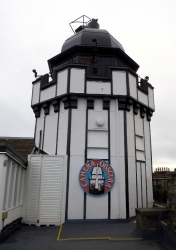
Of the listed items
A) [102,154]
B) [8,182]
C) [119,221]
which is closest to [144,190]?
[119,221]

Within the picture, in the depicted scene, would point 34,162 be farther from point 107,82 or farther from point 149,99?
point 149,99

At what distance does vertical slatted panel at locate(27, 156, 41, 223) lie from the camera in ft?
26.2

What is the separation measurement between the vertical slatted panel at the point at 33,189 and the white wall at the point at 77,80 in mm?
3494

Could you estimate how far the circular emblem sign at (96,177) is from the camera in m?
8.45

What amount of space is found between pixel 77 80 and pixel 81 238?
651 cm

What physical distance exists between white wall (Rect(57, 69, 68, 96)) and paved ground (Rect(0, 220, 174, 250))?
5761 mm

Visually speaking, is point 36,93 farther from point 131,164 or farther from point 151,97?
point 151,97

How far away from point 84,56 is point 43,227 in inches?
334

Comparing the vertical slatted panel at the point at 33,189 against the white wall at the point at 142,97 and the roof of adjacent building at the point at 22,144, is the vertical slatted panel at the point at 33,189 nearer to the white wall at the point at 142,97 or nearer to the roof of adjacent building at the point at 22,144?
the roof of adjacent building at the point at 22,144

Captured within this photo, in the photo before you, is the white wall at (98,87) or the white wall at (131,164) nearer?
the white wall at (131,164)

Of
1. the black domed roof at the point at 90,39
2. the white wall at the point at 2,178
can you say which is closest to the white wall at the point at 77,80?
the black domed roof at the point at 90,39

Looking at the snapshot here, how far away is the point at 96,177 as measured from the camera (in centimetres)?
862

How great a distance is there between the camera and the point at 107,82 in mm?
9648

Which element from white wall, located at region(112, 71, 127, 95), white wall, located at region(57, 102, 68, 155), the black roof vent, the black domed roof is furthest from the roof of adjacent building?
the black roof vent
